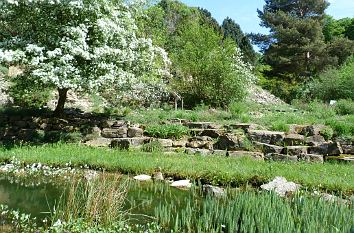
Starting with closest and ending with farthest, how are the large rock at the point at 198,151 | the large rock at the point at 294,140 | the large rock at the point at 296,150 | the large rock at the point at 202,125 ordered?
the large rock at the point at 296,150 < the large rock at the point at 198,151 < the large rock at the point at 294,140 < the large rock at the point at 202,125

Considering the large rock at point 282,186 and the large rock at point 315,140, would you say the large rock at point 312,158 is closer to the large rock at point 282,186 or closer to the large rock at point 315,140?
the large rock at point 315,140

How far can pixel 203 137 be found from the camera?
1253 cm

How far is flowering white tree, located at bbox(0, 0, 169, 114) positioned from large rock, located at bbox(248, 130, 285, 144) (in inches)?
147

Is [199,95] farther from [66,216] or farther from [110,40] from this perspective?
[66,216]

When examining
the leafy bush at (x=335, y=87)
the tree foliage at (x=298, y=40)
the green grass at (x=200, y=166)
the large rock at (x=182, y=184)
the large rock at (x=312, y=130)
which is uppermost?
the tree foliage at (x=298, y=40)

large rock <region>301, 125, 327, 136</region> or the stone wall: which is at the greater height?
large rock <region>301, 125, 327, 136</region>

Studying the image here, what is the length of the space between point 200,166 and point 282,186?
6.53ft

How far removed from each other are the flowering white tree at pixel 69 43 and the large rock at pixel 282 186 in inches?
215

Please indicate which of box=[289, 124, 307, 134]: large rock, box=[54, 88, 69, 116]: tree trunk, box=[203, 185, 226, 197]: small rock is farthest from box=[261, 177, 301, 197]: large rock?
box=[54, 88, 69, 116]: tree trunk

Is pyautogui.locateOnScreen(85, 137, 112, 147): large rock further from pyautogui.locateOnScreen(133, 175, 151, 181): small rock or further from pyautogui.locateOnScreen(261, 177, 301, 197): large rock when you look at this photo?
pyautogui.locateOnScreen(261, 177, 301, 197): large rock

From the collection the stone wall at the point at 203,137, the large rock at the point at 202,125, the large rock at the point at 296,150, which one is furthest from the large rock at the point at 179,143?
the large rock at the point at 296,150

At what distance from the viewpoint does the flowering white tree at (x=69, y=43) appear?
11.0 metres

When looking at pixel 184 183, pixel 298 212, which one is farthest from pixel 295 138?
pixel 298 212

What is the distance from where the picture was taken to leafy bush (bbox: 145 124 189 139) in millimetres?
12711
